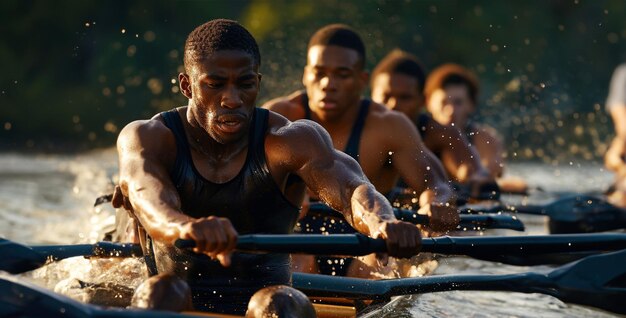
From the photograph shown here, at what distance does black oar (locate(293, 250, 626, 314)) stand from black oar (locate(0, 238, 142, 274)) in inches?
31.1

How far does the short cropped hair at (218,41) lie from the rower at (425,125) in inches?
163

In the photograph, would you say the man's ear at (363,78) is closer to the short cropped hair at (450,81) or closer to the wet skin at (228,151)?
the wet skin at (228,151)

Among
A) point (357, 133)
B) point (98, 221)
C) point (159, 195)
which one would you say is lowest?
point (159, 195)

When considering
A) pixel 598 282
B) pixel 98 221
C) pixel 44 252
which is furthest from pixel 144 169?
pixel 98 221

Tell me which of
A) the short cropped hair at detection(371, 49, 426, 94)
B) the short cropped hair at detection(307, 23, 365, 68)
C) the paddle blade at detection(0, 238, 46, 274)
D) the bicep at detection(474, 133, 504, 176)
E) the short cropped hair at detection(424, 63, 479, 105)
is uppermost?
the short cropped hair at detection(424, 63, 479, 105)

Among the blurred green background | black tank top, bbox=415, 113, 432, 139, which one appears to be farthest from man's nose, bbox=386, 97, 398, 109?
the blurred green background

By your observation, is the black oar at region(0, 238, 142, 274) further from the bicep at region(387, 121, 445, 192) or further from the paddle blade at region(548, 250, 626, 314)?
the bicep at region(387, 121, 445, 192)

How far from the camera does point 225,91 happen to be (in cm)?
409

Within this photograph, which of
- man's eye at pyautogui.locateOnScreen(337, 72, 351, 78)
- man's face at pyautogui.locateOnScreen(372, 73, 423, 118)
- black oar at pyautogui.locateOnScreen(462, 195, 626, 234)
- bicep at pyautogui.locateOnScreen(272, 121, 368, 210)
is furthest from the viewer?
man's face at pyautogui.locateOnScreen(372, 73, 423, 118)

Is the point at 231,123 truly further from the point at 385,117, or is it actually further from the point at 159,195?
the point at 385,117

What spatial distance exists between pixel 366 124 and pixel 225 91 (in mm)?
2681

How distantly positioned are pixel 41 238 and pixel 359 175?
4713 mm

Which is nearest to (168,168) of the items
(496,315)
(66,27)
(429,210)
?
(429,210)

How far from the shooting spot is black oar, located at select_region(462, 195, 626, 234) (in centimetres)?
806
